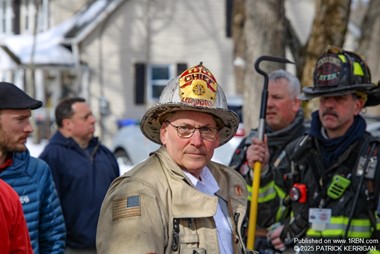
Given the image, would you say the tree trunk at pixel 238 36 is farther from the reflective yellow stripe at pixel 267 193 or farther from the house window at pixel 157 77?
the reflective yellow stripe at pixel 267 193

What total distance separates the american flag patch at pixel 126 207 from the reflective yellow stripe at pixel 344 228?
7.02 feet

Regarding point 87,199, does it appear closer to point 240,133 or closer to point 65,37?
point 240,133

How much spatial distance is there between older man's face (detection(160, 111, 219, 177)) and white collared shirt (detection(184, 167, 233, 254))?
0.08 metres

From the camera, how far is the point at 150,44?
2684 centimetres

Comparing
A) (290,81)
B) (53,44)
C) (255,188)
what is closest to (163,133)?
(255,188)

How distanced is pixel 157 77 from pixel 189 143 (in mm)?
23657

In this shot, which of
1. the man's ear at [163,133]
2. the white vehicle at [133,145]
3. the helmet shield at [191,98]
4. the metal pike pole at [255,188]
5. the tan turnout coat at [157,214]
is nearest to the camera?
the tan turnout coat at [157,214]

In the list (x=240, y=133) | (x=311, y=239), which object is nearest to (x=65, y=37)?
(x=240, y=133)

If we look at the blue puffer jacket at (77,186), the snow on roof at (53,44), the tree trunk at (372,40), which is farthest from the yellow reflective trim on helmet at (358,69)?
the snow on roof at (53,44)

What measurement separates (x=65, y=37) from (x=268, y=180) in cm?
2074

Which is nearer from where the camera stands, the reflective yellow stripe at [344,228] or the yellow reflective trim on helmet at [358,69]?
the reflective yellow stripe at [344,228]

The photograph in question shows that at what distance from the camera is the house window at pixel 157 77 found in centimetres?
2681

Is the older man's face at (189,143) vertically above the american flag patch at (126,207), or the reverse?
the older man's face at (189,143)

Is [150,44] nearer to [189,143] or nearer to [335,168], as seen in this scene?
[335,168]
